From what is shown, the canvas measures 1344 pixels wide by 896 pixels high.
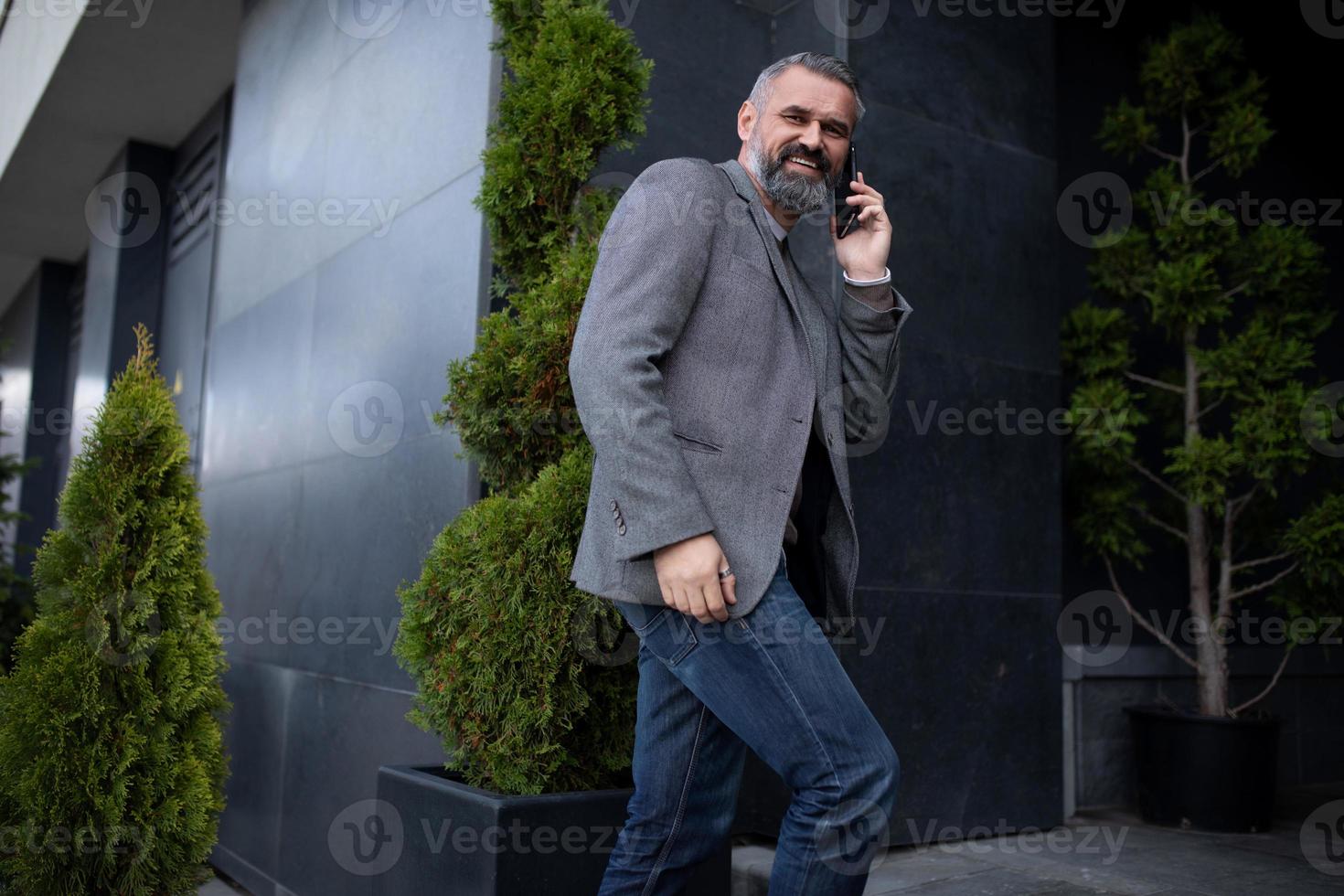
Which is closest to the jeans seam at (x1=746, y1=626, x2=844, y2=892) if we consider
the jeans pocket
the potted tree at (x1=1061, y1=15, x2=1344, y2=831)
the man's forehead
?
the jeans pocket

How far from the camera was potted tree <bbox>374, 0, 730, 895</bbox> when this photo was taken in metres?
2.42

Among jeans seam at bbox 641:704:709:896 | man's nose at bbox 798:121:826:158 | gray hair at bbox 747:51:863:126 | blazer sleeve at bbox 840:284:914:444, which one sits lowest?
jeans seam at bbox 641:704:709:896

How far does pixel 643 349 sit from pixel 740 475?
282 millimetres

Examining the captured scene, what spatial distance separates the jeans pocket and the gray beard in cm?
84

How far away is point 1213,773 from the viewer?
4074mm

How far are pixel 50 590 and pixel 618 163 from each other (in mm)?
2207

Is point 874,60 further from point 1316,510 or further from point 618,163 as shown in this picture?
point 1316,510

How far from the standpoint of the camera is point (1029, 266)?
13.5 ft

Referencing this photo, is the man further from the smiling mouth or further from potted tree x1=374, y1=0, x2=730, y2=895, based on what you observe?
potted tree x1=374, y1=0, x2=730, y2=895

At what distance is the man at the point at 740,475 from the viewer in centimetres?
179

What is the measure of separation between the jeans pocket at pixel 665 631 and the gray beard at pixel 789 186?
2.75ft

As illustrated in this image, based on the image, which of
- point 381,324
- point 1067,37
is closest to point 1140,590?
point 1067,37

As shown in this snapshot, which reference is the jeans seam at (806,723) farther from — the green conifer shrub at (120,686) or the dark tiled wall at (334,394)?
Result: the green conifer shrub at (120,686)

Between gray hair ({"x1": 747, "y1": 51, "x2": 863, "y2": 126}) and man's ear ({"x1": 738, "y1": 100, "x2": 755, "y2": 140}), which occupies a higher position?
gray hair ({"x1": 747, "y1": 51, "x2": 863, "y2": 126})
